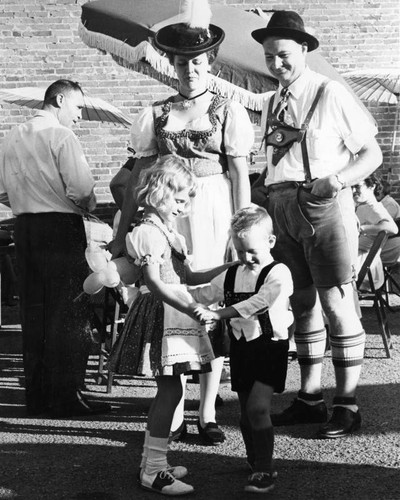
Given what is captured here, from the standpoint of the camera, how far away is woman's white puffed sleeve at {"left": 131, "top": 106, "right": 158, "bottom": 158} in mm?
Result: 4844

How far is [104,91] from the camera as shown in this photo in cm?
1224

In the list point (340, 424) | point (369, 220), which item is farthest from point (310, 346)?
point (369, 220)

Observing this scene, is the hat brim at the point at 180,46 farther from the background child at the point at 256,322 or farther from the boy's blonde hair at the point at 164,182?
the background child at the point at 256,322

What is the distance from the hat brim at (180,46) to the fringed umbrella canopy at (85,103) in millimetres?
5070

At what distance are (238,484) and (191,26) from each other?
87.4 inches

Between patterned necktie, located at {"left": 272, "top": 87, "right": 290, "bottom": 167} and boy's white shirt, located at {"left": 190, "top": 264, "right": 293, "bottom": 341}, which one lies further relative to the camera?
patterned necktie, located at {"left": 272, "top": 87, "right": 290, "bottom": 167}

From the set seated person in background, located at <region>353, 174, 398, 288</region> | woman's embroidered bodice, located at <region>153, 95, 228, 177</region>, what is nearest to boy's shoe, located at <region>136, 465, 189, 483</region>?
woman's embroidered bodice, located at <region>153, 95, 228, 177</region>

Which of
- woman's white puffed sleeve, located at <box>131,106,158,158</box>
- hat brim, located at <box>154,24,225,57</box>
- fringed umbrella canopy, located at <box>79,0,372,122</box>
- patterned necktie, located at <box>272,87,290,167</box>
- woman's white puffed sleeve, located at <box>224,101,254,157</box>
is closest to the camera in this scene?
hat brim, located at <box>154,24,225,57</box>

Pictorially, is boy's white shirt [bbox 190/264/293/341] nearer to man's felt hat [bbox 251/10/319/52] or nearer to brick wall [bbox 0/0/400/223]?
man's felt hat [bbox 251/10/319/52]

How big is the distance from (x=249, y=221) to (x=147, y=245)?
0.44 m

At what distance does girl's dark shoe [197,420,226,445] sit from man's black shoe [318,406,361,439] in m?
0.50

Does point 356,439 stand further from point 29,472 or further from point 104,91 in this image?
point 104,91

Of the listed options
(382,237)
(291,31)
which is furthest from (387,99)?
(291,31)

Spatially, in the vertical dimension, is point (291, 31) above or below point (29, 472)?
above
